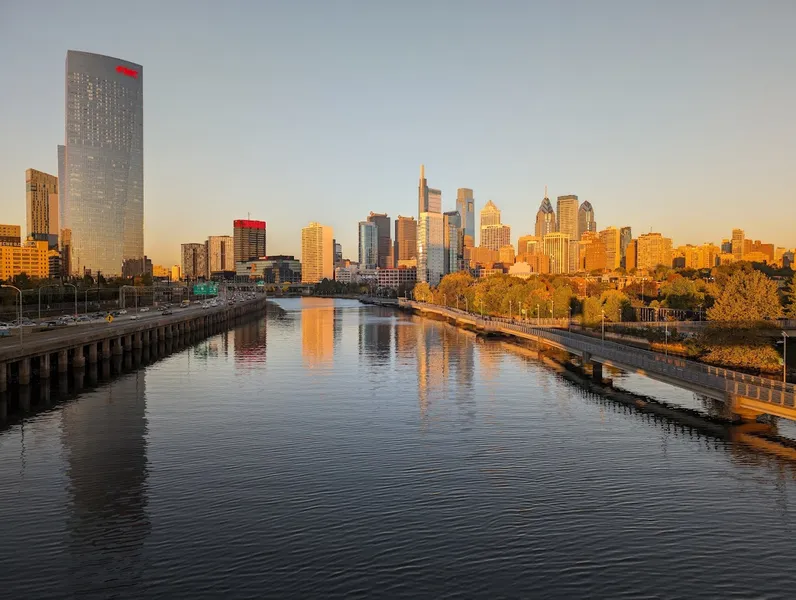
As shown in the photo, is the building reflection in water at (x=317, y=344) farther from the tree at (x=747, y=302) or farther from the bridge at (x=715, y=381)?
the tree at (x=747, y=302)

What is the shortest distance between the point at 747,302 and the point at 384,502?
77.1m

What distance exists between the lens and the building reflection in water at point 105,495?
28734mm

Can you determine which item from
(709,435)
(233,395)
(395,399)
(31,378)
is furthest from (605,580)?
(31,378)

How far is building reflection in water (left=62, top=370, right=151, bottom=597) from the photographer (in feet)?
94.3

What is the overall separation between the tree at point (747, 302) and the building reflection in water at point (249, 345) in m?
71.7

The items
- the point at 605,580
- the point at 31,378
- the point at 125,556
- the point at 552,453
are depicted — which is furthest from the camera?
the point at 31,378

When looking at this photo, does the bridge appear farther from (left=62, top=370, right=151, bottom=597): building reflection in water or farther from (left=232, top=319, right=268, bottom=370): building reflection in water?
(left=232, top=319, right=268, bottom=370): building reflection in water

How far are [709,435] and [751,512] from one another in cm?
1824

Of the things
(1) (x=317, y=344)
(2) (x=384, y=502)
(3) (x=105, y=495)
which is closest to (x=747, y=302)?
(2) (x=384, y=502)

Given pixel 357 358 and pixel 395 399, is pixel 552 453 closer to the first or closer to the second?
pixel 395 399

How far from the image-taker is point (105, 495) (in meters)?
38.2

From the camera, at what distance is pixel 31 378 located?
8225 centimetres

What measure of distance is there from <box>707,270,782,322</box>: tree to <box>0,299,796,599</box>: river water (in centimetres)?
2912

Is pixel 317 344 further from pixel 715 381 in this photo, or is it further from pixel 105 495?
pixel 105 495
